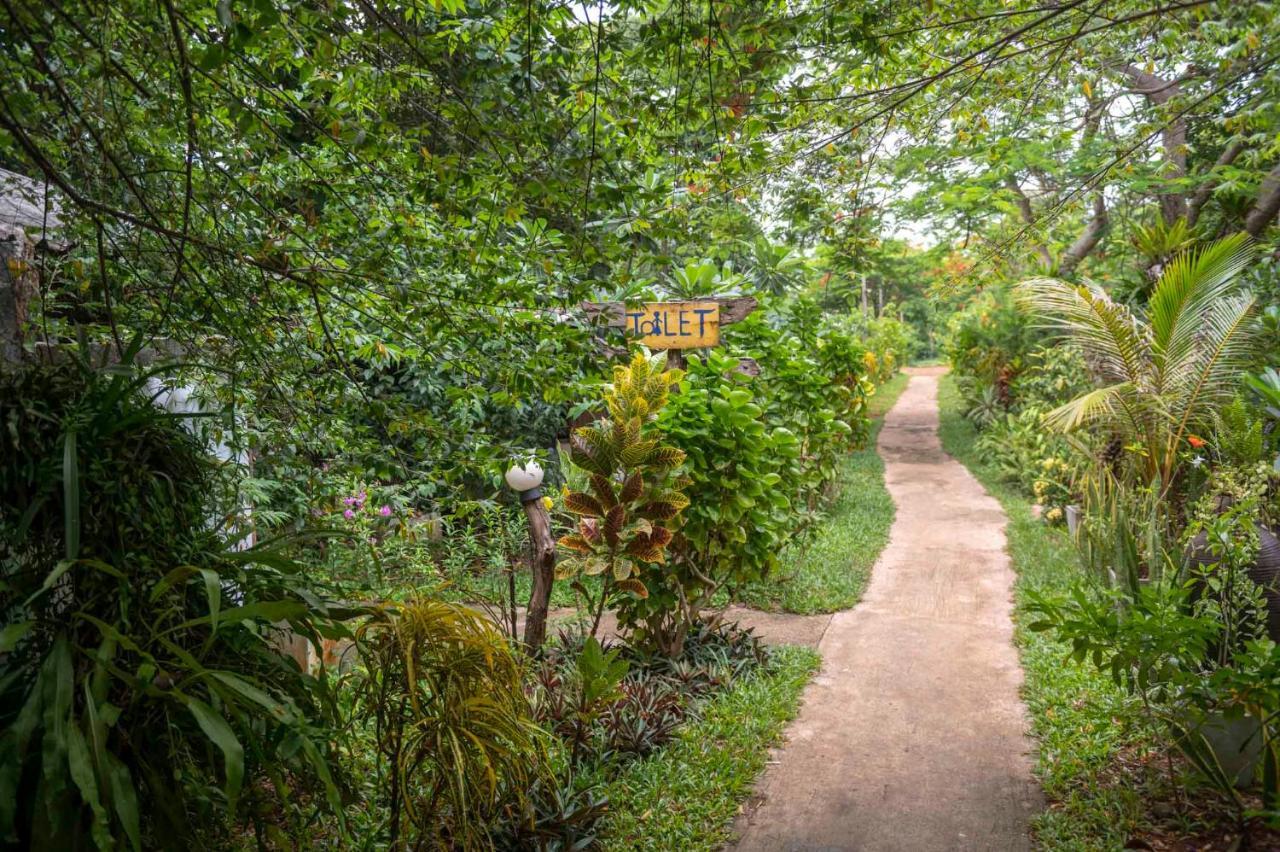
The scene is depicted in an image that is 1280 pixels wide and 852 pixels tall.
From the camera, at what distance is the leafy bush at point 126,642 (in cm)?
176

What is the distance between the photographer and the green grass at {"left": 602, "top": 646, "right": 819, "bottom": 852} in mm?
3496

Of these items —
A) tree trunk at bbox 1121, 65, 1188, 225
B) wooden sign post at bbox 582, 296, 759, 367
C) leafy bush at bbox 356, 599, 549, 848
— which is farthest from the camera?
tree trunk at bbox 1121, 65, 1188, 225

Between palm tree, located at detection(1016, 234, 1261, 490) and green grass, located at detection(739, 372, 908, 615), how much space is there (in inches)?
81.3

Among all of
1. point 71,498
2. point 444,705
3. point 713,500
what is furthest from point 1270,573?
point 71,498

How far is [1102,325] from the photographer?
6.61m

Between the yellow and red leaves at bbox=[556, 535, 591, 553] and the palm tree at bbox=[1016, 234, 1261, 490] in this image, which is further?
the palm tree at bbox=[1016, 234, 1261, 490]

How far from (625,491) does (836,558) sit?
387cm

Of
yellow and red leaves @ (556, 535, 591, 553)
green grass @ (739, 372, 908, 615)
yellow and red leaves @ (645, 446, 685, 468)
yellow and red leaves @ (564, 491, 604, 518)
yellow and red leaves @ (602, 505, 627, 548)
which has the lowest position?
green grass @ (739, 372, 908, 615)

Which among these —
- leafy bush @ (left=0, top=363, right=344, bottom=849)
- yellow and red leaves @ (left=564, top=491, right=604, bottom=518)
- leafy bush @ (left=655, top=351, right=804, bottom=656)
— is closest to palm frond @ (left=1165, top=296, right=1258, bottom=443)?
leafy bush @ (left=655, top=351, right=804, bottom=656)

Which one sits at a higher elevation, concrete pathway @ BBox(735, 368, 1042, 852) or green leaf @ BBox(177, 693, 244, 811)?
green leaf @ BBox(177, 693, 244, 811)

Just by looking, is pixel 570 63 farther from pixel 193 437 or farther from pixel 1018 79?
pixel 1018 79

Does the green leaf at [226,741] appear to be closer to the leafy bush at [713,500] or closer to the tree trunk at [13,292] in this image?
the tree trunk at [13,292]

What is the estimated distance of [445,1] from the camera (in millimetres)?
2543

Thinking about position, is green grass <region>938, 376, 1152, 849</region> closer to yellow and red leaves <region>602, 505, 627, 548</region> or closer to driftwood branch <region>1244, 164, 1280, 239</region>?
yellow and red leaves <region>602, 505, 627, 548</region>
